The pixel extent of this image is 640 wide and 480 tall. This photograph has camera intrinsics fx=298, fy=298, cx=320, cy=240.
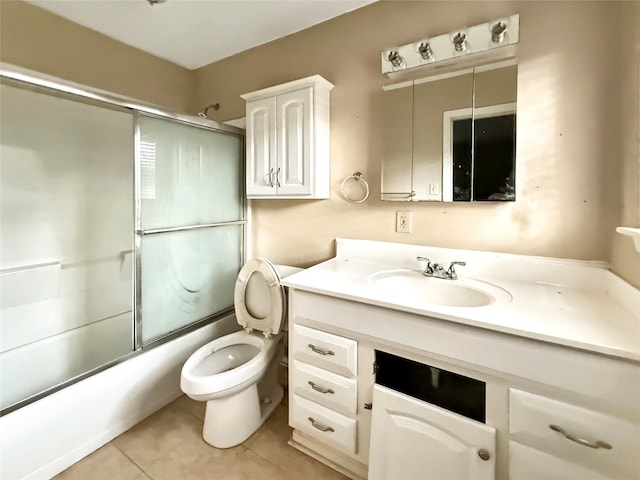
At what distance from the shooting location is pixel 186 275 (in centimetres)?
197

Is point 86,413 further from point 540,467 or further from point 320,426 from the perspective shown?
point 540,467

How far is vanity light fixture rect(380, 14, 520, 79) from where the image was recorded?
1.28 meters

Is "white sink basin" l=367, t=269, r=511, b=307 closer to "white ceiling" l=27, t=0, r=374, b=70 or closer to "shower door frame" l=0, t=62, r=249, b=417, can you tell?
"shower door frame" l=0, t=62, r=249, b=417

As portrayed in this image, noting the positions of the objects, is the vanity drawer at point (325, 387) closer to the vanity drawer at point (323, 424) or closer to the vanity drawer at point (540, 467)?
the vanity drawer at point (323, 424)

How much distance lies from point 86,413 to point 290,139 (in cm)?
173

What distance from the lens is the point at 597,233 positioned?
3.94ft

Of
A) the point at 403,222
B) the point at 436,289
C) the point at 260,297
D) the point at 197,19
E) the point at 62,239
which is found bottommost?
the point at 260,297

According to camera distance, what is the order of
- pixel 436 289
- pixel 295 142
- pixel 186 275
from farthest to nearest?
pixel 186 275 < pixel 295 142 < pixel 436 289

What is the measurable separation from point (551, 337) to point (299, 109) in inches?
60.9

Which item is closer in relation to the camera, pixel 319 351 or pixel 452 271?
pixel 319 351

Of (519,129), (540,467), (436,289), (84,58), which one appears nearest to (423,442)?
(540,467)

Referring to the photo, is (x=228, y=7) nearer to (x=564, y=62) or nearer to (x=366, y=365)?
(x=564, y=62)

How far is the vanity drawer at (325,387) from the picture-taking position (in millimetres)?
1210

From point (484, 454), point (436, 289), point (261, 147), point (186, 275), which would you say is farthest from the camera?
point (186, 275)
